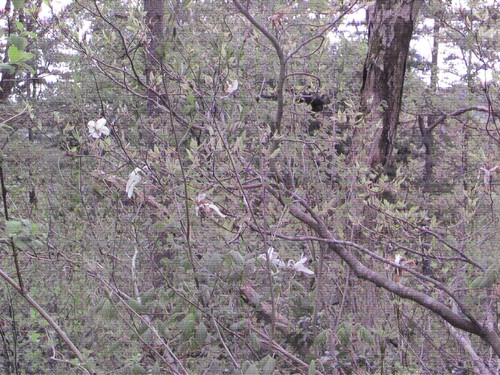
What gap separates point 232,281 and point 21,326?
42.2 inches

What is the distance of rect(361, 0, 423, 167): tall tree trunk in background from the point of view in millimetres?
1888

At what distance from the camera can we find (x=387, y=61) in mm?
1938

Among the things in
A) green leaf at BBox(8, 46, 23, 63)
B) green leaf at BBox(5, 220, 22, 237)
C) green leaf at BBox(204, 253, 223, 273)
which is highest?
green leaf at BBox(8, 46, 23, 63)

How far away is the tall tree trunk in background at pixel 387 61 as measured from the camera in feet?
6.19

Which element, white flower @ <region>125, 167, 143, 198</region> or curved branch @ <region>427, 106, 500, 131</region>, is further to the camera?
curved branch @ <region>427, 106, 500, 131</region>

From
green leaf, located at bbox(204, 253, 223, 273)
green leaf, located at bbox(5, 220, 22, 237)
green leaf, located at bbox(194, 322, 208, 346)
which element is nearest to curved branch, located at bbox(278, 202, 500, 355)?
green leaf, located at bbox(204, 253, 223, 273)

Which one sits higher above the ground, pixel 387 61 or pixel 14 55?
pixel 387 61

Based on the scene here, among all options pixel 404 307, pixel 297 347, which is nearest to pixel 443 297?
pixel 404 307

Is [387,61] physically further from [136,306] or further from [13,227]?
[13,227]

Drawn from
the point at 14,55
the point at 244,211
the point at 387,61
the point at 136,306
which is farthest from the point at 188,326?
the point at 387,61

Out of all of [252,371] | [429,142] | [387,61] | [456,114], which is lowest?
[252,371]

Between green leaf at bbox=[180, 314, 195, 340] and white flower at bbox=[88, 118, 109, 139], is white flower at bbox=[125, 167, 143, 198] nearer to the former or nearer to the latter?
white flower at bbox=[88, 118, 109, 139]

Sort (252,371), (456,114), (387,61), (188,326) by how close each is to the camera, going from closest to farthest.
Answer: (252,371), (188,326), (456,114), (387,61)

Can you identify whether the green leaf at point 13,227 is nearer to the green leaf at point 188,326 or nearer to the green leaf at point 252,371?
the green leaf at point 188,326
